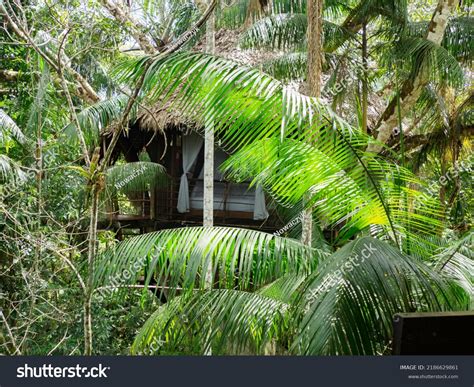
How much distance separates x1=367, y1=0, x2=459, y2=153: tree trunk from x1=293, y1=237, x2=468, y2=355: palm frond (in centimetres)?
416

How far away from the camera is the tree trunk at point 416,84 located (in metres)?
6.79

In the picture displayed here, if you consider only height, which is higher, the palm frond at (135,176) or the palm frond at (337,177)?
the palm frond at (337,177)

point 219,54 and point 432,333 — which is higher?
point 219,54

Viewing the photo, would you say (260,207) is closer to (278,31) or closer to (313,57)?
(278,31)

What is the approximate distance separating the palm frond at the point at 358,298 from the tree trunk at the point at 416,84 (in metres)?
4.16

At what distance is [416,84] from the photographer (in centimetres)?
729

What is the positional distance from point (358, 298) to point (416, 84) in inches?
205

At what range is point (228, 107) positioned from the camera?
2949 millimetres

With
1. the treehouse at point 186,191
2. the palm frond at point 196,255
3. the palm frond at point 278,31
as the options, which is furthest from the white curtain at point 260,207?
the palm frond at point 196,255

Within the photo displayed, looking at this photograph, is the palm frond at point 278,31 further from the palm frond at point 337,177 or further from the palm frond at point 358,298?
the palm frond at point 358,298

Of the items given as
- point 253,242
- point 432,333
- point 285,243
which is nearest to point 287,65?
point 285,243

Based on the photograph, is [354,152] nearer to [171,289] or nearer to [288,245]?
[288,245]

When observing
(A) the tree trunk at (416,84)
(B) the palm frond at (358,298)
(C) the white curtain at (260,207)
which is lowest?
(C) the white curtain at (260,207)

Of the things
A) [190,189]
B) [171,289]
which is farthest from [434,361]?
[190,189]
